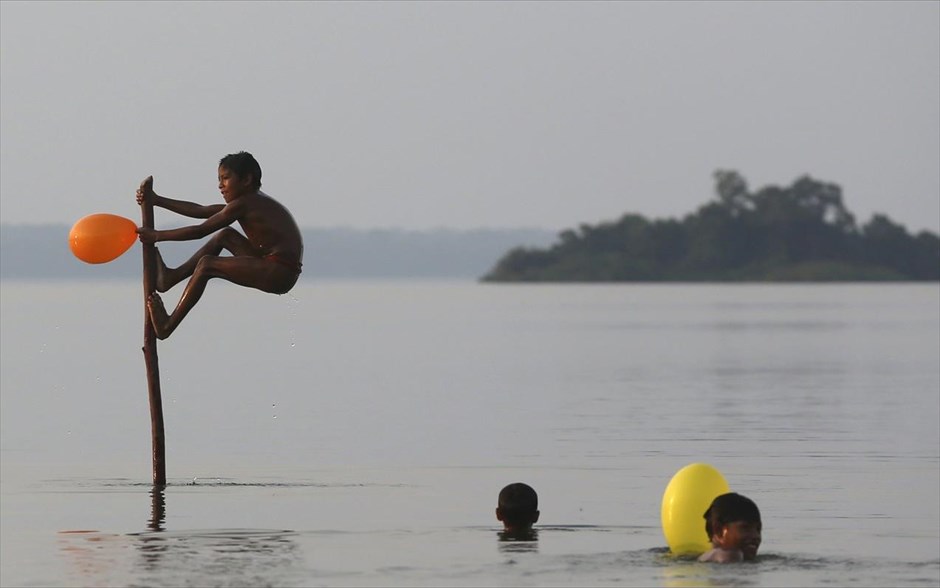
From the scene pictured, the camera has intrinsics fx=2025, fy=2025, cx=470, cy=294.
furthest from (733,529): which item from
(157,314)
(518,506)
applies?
(157,314)

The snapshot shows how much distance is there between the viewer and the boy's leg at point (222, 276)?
18484mm

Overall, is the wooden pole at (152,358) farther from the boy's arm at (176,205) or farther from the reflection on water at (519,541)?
the reflection on water at (519,541)

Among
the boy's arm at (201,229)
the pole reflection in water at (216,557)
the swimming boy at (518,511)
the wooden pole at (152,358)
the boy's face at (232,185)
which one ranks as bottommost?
the pole reflection in water at (216,557)

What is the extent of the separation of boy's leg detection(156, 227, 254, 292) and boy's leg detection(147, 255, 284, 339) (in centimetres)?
13

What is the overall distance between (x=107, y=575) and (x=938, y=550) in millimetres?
6544

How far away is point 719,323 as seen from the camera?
72062 millimetres

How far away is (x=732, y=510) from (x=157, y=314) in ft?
21.5

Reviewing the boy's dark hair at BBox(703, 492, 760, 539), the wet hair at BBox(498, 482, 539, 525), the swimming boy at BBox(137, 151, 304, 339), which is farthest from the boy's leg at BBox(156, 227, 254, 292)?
the boy's dark hair at BBox(703, 492, 760, 539)

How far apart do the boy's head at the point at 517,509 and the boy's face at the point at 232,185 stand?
12.8 feet

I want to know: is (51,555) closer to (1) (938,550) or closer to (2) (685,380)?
(1) (938,550)

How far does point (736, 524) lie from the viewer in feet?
49.2

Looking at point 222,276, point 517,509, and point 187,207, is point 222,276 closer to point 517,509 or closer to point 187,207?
point 187,207

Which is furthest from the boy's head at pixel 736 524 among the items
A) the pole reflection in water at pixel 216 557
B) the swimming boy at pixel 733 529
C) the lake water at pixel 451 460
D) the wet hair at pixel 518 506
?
the pole reflection in water at pixel 216 557

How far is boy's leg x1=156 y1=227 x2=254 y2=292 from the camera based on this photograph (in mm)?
18766
